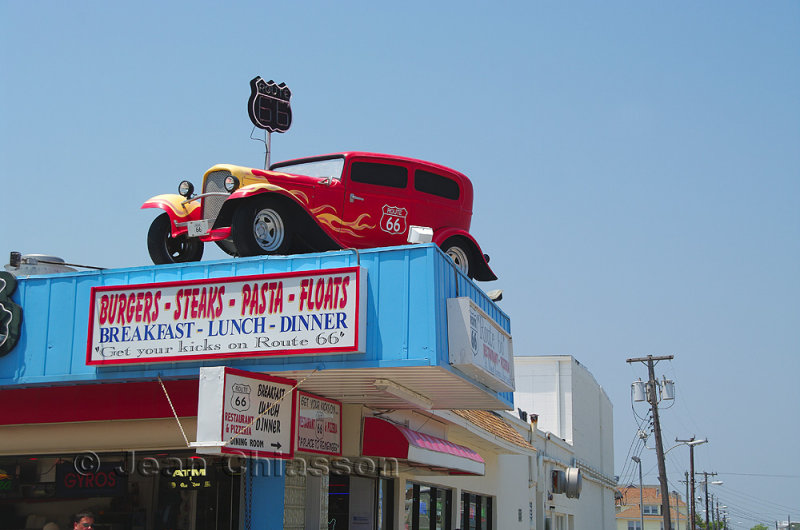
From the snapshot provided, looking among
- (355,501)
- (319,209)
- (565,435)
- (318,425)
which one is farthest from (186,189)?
(565,435)

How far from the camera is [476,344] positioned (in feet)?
39.6

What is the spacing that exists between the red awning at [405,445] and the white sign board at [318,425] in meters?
0.51

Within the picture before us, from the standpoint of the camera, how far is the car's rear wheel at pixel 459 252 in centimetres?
1597

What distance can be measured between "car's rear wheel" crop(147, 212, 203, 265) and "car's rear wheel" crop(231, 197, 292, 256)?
72.9 inches

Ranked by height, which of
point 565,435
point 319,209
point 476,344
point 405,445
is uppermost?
point 319,209

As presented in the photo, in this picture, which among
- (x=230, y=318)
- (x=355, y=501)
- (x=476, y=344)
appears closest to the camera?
(x=230, y=318)

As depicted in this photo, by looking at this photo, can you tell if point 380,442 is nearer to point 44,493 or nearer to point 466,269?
point 466,269

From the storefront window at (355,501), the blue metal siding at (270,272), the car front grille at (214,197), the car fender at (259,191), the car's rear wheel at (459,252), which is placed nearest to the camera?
the blue metal siding at (270,272)

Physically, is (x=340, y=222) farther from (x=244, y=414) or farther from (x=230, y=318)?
(x=244, y=414)

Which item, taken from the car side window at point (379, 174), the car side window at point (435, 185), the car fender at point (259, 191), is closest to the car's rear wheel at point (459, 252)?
the car side window at point (435, 185)

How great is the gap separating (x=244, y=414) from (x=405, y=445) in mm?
3483

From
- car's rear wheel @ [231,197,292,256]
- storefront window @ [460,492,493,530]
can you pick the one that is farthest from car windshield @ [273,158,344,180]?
storefront window @ [460,492,493,530]

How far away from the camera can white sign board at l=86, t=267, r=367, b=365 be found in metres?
11.5

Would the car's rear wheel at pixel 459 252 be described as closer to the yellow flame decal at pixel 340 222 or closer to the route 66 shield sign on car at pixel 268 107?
the yellow flame decal at pixel 340 222
